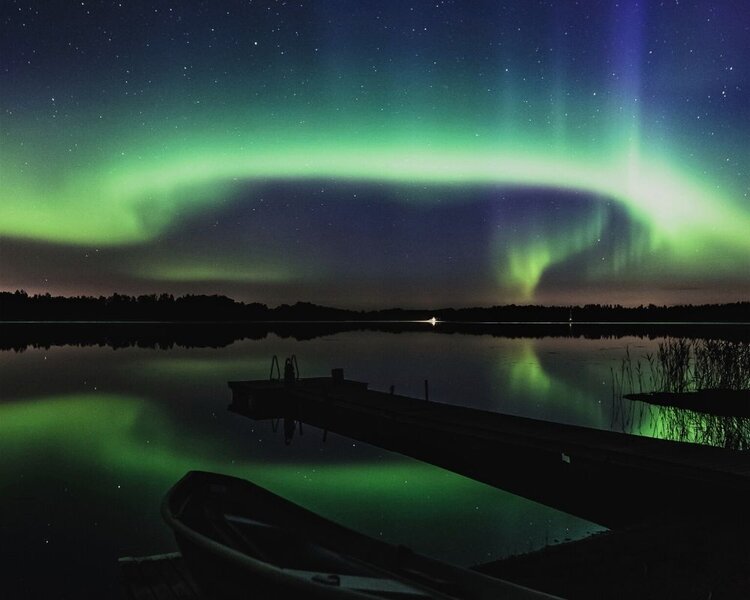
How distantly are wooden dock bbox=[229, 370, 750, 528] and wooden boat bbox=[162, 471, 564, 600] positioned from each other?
18.2 feet

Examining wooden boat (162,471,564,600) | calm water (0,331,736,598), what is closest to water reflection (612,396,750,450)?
calm water (0,331,736,598)

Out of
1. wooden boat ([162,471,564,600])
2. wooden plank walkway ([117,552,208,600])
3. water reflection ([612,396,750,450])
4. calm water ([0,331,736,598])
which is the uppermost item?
wooden boat ([162,471,564,600])

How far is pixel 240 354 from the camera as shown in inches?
2584

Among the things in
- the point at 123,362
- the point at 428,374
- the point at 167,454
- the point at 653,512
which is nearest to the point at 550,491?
the point at 653,512

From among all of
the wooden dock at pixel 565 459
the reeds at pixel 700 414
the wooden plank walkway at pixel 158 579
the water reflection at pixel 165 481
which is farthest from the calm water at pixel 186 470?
the wooden plank walkway at pixel 158 579

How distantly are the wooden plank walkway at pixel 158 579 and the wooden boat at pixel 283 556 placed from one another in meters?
0.65

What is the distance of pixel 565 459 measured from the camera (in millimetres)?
13219

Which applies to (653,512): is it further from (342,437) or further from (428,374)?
(428,374)

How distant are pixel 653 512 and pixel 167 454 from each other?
1425 centimetres

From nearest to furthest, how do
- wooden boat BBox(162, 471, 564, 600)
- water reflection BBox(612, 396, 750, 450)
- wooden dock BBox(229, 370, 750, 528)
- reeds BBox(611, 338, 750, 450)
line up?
1. wooden boat BBox(162, 471, 564, 600)
2. wooden dock BBox(229, 370, 750, 528)
3. water reflection BBox(612, 396, 750, 450)
4. reeds BBox(611, 338, 750, 450)

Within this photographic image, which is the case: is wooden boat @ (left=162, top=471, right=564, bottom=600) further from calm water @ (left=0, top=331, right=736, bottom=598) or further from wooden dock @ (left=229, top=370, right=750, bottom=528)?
wooden dock @ (left=229, top=370, right=750, bottom=528)

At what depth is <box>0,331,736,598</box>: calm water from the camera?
1135cm

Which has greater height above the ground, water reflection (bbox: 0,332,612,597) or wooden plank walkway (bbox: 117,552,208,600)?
wooden plank walkway (bbox: 117,552,208,600)

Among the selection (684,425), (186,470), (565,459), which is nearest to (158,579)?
(565,459)
